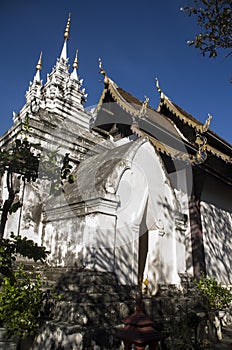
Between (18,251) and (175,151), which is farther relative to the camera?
(175,151)

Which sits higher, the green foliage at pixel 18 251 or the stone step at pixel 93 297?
the green foliage at pixel 18 251

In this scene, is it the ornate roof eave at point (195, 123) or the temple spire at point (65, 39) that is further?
the temple spire at point (65, 39)

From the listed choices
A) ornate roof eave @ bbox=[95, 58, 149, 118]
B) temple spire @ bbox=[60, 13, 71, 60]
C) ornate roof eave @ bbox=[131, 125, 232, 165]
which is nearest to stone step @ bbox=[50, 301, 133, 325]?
ornate roof eave @ bbox=[131, 125, 232, 165]

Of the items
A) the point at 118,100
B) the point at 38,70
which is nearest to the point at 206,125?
the point at 118,100

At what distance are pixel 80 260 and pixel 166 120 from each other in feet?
18.8

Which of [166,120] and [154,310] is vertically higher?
[166,120]

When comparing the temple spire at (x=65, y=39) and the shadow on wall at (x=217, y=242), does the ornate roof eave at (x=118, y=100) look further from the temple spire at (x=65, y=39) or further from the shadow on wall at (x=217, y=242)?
the temple spire at (x=65, y=39)

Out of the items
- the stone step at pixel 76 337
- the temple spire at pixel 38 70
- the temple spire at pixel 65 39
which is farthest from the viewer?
the temple spire at pixel 38 70

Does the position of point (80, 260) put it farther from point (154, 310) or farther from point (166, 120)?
point (166, 120)

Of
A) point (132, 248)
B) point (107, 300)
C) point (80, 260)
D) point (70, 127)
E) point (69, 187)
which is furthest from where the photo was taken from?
point (70, 127)

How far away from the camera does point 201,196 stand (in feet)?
30.2

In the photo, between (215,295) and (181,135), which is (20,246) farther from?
(181,135)

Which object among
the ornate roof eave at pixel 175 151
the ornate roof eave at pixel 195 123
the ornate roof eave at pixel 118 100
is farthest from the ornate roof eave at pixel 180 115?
the ornate roof eave at pixel 118 100

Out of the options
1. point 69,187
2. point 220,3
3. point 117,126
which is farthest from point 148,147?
point 117,126
